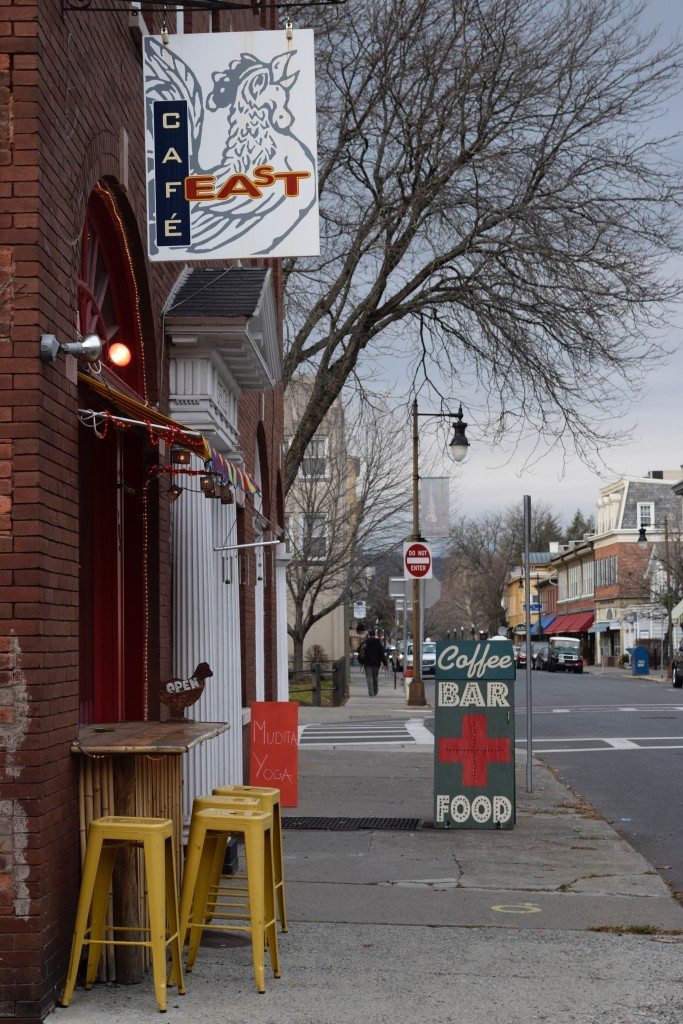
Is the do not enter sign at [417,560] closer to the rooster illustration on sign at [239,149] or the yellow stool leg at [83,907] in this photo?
the rooster illustration on sign at [239,149]

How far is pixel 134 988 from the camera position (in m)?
6.14

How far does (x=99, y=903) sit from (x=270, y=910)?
91 centimetres

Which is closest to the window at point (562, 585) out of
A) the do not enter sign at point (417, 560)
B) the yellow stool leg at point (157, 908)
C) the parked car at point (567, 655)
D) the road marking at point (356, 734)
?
the parked car at point (567, 655)

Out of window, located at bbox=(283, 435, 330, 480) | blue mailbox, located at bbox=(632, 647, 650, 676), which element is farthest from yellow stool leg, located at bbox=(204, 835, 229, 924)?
blue mailbox, located at bbox=(632, 647, 650, 676)

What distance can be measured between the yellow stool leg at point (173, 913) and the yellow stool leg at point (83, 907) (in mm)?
370

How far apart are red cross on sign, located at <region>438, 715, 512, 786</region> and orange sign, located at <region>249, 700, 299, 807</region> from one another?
1276 mm

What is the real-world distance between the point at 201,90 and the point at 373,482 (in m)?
30.8

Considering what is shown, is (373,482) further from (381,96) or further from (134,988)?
(134,988)

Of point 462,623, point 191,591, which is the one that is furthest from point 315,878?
point 462,623

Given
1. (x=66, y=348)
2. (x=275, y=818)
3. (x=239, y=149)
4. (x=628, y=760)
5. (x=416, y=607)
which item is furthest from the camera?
(x=416, y=607)

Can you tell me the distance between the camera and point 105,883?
6016 mm

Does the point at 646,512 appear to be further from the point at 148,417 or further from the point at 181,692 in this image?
the point at 148,417

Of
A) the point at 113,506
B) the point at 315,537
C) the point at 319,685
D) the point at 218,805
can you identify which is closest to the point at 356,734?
the point at 319,685

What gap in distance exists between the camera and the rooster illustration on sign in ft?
24.4
